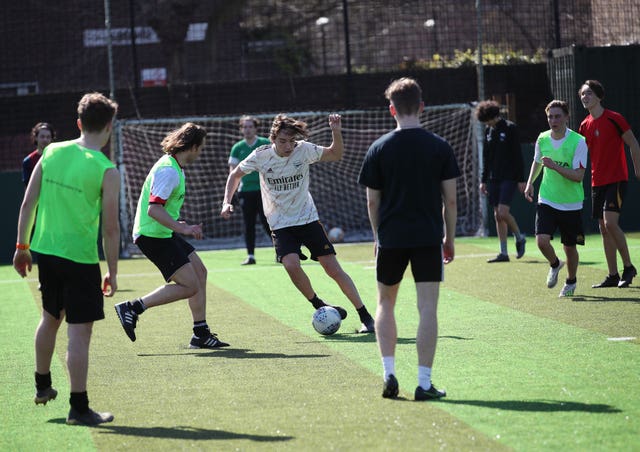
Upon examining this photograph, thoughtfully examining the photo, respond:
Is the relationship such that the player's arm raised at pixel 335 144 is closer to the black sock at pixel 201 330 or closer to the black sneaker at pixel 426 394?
the black sock at pixel 201 330

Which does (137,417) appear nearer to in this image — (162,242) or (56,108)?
(162,242)

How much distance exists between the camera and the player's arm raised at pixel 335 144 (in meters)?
8.27

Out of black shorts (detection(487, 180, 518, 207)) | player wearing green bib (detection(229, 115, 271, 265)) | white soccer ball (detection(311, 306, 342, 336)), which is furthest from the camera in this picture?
player wearing green bib (detection(229, 115, 271, 265))

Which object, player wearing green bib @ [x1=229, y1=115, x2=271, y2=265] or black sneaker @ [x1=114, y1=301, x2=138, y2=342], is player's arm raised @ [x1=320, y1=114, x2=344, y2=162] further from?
player wearing green bib @ [x1=229, y1=115, x2=271, y2=265]

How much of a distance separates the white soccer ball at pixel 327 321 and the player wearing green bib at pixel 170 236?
2.68 ft

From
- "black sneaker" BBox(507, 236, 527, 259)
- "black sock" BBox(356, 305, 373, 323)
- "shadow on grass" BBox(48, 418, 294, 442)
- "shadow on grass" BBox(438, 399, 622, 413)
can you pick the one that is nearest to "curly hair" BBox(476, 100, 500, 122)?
"black sneaker" BBox(507, 236, 527, 259)

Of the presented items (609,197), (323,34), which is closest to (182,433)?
(609,197)

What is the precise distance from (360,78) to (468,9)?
8.43 ft

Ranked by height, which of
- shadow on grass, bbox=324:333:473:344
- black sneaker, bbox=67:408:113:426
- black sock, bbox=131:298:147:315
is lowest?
shadow on grass, bbox=324:333:473:344

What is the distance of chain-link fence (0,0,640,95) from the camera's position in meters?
19.7

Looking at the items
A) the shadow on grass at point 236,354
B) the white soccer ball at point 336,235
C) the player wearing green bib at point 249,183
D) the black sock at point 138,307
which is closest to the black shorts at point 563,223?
the shadow on grass at point 236,354

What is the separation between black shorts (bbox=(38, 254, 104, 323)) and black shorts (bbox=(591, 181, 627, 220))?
666 cm

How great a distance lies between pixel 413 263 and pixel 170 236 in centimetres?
281

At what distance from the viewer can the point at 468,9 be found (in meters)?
20.2
